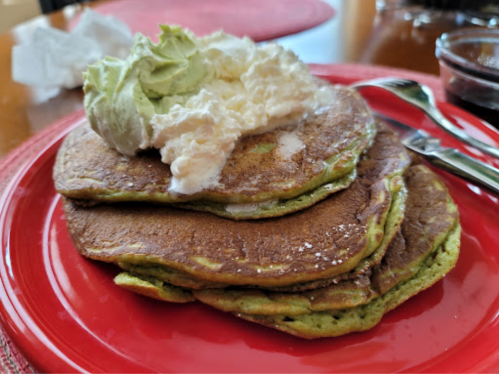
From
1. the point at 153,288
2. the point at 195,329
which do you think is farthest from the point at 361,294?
the point at 153,288

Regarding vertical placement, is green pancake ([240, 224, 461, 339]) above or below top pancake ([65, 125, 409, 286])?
below

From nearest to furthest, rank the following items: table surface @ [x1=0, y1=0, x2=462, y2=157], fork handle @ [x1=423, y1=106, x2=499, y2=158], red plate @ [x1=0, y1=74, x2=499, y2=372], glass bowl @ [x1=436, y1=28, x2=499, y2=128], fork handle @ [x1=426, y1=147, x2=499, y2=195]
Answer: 1. red plate @ [x1=0, y1=74, x2=499, y2=372]
2. fork handle @ [x1=426, y1=147, x2=499, y2=195]
3. fork handle @ [x1=423, y1=106, x2=499, y2=158]
4. glass bowl @ [x1=436, y1=28, x2=499, y2=128]
5. table surface @ [x1=0, y1=0, x2=462, y2=157]

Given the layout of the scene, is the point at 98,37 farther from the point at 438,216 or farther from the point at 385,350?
the point at 385,350

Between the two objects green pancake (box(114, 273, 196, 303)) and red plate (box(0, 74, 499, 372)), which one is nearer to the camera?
red plate (box(0, 74, 499, 372))

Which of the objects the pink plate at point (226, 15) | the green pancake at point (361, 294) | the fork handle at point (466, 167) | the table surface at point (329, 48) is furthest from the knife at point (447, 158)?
the pink plate at point (226, 15)

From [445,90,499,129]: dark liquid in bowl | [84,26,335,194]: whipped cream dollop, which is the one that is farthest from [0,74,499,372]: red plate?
[445,90,499,129]: dark liquid in bowl

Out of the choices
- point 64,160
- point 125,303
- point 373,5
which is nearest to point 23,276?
point 125,303

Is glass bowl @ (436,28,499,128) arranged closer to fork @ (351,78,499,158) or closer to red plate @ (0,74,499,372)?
fork @ (351,78,499,158)

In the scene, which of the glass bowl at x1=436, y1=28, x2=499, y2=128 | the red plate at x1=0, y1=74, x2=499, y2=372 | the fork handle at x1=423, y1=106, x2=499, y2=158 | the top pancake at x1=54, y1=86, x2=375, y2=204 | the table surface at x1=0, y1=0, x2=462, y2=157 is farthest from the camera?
the table surface at x1=0, y1=0, x2=462, y2=157
